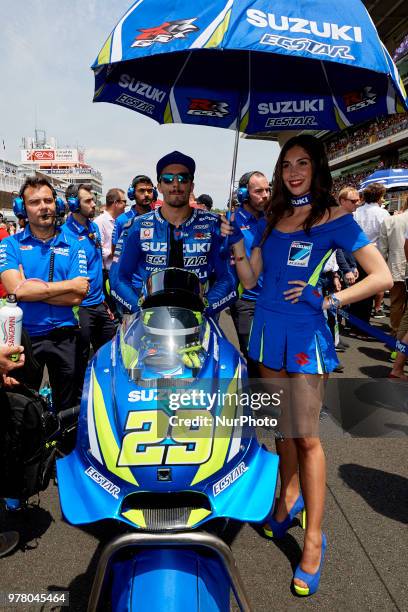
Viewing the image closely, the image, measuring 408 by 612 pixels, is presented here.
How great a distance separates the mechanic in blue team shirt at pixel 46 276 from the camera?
3.14 m

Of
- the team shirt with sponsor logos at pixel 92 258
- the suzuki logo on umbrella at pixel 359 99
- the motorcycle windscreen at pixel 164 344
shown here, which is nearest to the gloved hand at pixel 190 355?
the motorcycle windscreen at pixel 164 344

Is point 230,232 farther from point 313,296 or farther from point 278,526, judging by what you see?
point 278,526

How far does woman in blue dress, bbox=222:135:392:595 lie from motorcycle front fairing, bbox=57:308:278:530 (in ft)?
1.83

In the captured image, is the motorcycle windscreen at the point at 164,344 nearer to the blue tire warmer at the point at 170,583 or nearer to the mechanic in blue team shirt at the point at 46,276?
the blue tire warmer at the point at 170,583

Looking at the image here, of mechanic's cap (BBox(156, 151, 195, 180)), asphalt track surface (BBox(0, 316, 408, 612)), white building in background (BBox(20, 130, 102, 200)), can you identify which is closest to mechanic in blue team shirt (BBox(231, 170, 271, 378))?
asphalt track surface (BBox(0, 316, 408, 612))

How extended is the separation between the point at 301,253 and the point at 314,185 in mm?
387

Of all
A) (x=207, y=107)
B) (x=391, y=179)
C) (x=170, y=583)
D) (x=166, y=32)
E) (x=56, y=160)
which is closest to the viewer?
Result: (x=170, y=583)

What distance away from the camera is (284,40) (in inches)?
84.6

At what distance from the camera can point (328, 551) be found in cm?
263

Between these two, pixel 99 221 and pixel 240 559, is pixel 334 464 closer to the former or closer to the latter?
pixel 240 559

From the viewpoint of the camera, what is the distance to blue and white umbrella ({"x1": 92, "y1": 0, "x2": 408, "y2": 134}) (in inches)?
84.7

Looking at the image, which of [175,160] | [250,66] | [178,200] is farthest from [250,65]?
[178,200]

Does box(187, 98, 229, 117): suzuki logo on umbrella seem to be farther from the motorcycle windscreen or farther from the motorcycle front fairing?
the motorcycle front fairing

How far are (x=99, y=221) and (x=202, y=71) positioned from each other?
3.82 metres
